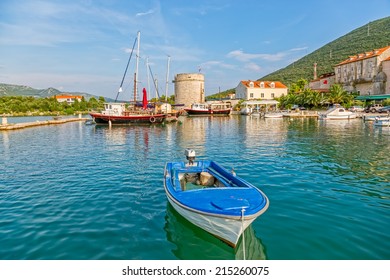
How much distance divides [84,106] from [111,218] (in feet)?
346

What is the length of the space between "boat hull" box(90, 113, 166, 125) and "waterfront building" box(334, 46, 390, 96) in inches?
2127

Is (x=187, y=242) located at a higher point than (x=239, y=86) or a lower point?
lower

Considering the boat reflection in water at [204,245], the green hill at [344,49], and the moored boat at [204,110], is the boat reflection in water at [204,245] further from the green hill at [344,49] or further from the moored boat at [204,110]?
the green hill at [344,49]

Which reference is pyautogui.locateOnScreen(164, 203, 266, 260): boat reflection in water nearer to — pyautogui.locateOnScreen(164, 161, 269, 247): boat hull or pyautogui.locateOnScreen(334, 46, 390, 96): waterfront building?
pyautogui.locateOnScreen(164, 161, 269, 247): boat hull

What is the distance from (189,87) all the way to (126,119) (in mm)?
44699

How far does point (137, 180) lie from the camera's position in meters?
12.6

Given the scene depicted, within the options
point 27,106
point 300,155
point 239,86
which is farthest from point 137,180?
point 27,106

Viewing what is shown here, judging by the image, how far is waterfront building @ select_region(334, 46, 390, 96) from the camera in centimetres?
6248

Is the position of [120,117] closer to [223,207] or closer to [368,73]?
[223,207]

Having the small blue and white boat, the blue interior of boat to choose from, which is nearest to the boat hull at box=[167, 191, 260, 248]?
the small blue and white boat

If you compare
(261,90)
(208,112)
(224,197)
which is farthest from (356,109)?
(224,197)

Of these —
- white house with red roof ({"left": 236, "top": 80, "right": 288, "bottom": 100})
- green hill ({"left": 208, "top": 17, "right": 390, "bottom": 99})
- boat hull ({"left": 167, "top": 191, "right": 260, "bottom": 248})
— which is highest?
green hill ({"left": 208, "top": 17, "right": 390, "bottom": 99})

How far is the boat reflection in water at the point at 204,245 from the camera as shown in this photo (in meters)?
6.11
